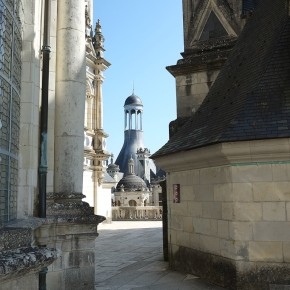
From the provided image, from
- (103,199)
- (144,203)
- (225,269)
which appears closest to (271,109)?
(225,269)

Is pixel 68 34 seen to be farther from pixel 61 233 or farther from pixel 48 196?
pixel 61 233

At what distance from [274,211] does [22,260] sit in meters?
4.66

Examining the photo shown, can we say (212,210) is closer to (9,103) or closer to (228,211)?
(228,211)

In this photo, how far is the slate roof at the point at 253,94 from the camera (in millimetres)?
6424

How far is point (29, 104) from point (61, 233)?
5.81ft

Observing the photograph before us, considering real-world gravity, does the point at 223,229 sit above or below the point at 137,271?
above

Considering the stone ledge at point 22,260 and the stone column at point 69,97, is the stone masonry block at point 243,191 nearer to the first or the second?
the stone column at point 69,97

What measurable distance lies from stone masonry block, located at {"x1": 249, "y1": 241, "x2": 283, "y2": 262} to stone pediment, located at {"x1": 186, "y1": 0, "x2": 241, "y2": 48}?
726 cm

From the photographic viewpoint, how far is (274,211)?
641 centimetres

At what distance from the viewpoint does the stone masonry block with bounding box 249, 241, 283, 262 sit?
6324mm

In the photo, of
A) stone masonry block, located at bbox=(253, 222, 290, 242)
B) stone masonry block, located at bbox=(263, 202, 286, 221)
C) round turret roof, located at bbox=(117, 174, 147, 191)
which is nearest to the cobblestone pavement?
stone masonry block, located at bbox=(253, 222, 290, 242)

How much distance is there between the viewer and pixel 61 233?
5.26 m

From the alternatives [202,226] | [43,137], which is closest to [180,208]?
[202,226]

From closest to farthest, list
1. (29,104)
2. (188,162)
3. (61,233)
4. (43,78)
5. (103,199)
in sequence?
(29,104) < (43,78) < (61,233) < (188,162) < (103,199)
